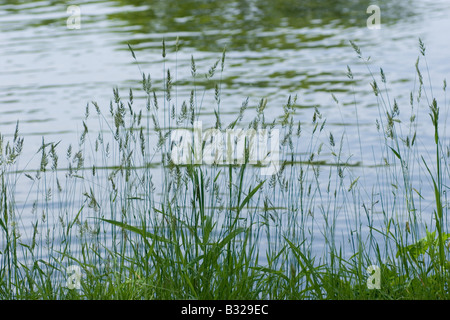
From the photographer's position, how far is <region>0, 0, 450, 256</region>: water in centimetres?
839

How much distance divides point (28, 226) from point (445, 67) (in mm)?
6178

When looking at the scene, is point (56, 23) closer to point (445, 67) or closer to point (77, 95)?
point (77, 95)

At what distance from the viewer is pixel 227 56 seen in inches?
437

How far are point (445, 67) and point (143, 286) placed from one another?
754cm

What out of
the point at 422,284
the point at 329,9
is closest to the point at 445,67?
the point at 329,9

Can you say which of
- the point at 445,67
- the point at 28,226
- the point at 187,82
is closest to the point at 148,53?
the point at 187,82

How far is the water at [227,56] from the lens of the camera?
330 inches

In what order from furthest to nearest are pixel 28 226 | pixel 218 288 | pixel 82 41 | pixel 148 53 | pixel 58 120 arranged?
pixel 82 41 → pixel 148 53 → pixel 58 120 → pixel 28 226 → pixel 218 288

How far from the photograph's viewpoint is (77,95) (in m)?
9.46
